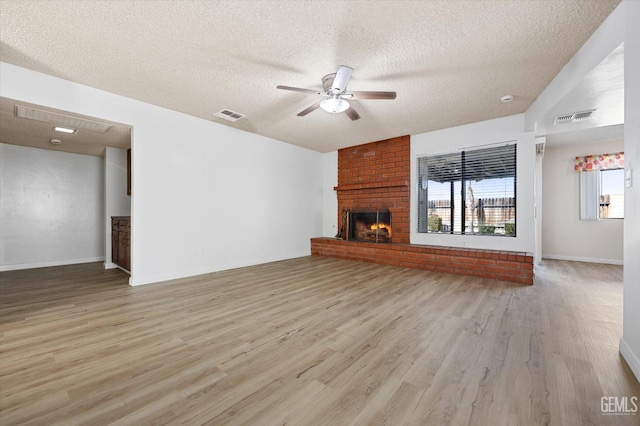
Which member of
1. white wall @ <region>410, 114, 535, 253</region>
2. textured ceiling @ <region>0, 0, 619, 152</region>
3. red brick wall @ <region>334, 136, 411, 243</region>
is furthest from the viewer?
red brick wall @ <region>334, 136, 411, 243</region>

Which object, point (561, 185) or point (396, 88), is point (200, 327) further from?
point (561, 185)

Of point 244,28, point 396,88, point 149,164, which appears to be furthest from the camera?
point 149,164

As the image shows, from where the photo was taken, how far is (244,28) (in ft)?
7.40

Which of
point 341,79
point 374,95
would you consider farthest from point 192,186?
point 374,95

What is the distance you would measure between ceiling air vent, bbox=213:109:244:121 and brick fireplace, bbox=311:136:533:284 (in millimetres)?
2895

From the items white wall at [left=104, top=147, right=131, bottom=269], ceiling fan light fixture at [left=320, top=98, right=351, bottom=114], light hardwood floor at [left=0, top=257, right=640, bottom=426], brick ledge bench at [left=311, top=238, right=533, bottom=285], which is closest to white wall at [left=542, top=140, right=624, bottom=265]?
light hardwood floor at [left=0, top=257, right=640, bottom=426]

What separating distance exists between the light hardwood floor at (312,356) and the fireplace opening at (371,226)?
7.50 feet

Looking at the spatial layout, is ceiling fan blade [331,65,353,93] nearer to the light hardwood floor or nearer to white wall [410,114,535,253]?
the light hardwood floor

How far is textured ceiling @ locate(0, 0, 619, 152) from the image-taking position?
2.04 m

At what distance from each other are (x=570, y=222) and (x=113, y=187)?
31.6 ft

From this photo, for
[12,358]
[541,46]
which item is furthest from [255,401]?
[541,46]

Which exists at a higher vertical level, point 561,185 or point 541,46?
point 541,46

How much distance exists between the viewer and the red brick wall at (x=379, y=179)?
547 cm

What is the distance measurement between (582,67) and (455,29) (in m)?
1.35
